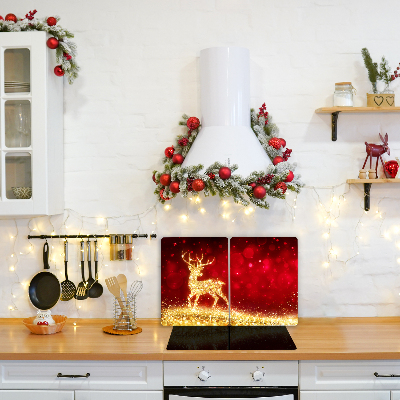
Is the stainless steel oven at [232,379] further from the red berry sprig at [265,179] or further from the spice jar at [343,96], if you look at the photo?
the spice jar at [343,96]

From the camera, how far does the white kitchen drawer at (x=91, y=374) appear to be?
1.96m

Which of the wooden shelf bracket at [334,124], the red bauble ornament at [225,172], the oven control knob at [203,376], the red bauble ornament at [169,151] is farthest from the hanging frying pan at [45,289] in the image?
the wooden shelf bracket at [334,124]

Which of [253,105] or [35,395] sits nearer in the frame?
[35,395]

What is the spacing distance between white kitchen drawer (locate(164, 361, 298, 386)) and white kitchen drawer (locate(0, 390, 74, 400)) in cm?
45

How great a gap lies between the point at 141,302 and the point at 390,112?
1.65 metres

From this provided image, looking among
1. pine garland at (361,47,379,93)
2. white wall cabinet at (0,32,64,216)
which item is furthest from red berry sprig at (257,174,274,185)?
white wall cabinet at (0,32,64,216)

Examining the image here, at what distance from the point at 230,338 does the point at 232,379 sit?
23 cm

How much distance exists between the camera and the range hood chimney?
2137 mm

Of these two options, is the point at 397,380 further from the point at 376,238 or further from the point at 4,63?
the point at 4,63

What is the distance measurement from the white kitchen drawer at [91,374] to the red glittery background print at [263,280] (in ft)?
1.97

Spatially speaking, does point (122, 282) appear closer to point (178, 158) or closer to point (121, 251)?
point (121, 251)

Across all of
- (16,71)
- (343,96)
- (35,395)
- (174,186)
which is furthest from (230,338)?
(16,71)

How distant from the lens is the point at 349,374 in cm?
196

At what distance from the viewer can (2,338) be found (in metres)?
2.18
